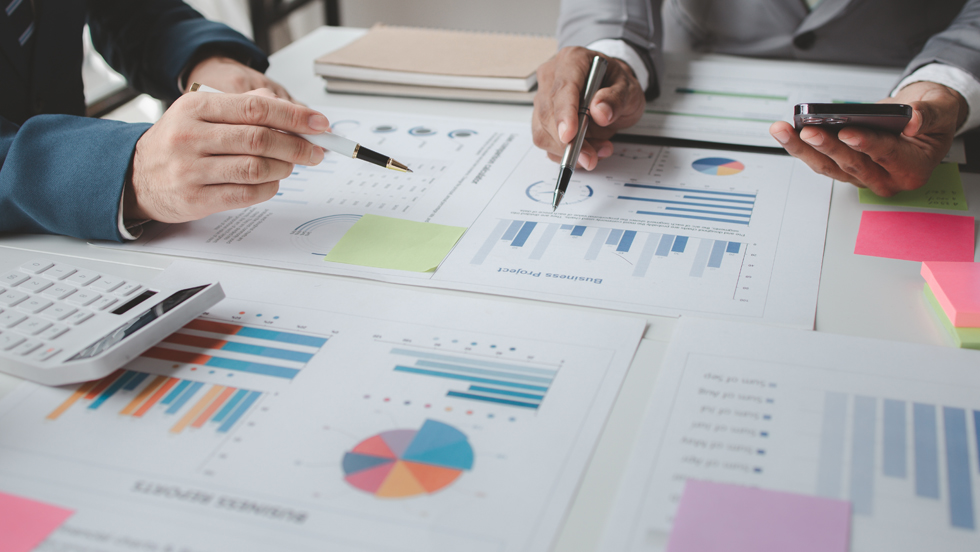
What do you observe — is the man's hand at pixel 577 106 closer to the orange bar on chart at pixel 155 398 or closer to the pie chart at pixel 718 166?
the pie chart at pixel 718 166

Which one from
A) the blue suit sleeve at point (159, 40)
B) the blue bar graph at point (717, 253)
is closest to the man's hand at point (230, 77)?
the blue suit sleeve at point (159, 40)

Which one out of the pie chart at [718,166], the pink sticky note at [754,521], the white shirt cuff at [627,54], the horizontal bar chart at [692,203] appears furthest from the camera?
the white shirt cuff at [627,54]

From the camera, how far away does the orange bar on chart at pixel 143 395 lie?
1.62ft

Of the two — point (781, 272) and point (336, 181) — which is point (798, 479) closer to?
point (781, 272)

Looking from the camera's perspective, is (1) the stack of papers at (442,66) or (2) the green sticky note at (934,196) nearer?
(2) the green sticky note at (934,196)

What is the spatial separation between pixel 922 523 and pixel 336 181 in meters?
0.69

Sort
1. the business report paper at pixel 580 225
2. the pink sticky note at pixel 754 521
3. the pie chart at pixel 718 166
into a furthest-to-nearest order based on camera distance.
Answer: the pie chart at pixel 718 166 < the business report paper at pixel 580 225 < the pink sticky note at pixel 754 521

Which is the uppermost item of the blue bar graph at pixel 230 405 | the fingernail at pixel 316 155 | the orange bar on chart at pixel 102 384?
the fingernail at pixel 316 155

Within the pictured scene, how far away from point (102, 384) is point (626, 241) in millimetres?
488

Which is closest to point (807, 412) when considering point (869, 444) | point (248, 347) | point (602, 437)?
point (869, 444)

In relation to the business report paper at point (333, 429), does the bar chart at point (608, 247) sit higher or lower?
higher

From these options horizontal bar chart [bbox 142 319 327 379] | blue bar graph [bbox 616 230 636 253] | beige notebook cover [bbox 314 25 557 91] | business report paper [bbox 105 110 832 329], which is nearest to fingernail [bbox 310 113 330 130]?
business report paper [bbox 105 110 832 329]

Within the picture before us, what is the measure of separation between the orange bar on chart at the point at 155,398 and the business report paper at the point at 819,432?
1.12 feet

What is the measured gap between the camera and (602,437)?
458 millimetres
